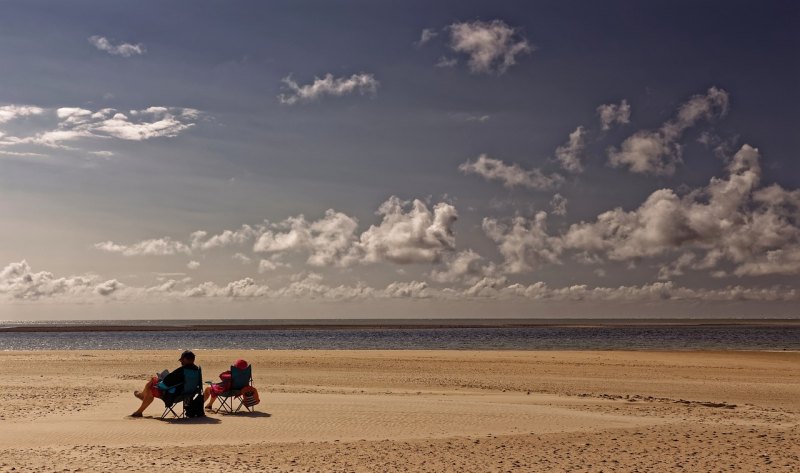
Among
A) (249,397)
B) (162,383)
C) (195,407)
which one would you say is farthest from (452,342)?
(162,383)

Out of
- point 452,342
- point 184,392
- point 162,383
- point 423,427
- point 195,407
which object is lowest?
point 452,342

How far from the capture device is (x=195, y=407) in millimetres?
15570

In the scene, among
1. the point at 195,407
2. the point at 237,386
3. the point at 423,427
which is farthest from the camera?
the point at 237,386

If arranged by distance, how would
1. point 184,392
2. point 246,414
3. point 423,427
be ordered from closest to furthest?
point 423,427 → point 184,392 → point 246,414

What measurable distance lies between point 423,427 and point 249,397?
4.41 m

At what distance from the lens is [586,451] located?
12602 millimetres

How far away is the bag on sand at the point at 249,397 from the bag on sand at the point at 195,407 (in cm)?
116

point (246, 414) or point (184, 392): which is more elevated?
point (184, 392)

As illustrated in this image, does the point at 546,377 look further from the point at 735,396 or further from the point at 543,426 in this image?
the point at 543,426

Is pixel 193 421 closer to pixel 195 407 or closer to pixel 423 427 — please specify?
pixel 195 407

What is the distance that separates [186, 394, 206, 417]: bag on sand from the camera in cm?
1553

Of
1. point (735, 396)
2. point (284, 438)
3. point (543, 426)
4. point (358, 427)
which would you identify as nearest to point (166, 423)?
point (284, 438)

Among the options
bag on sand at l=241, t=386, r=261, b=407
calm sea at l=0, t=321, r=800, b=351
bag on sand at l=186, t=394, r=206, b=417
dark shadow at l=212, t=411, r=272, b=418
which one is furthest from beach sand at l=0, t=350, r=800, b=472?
calm sea at l=0, t=321, r=800, b=351

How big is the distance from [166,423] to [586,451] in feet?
28.2
